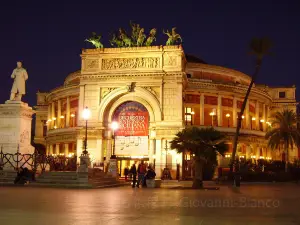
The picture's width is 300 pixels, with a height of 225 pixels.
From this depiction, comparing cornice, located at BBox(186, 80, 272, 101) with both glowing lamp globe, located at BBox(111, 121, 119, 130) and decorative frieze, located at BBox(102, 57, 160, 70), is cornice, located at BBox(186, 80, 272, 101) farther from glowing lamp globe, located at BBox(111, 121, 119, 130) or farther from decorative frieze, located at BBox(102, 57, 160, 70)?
glowing lamp globe, located at BBox(111, 121, 119, 130)

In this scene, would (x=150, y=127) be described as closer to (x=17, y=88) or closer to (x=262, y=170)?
(x=262, y=170)

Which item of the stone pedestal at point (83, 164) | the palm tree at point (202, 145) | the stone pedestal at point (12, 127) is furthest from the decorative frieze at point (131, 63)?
the stone pedestal at point (12, 127)

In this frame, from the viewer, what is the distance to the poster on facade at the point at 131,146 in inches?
1948

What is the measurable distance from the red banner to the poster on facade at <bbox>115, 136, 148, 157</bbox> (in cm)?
51

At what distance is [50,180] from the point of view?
28.7 metres

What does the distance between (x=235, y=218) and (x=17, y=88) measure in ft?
61.9

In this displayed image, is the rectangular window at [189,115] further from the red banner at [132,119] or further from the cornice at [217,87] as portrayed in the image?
the red banner at [132,119]

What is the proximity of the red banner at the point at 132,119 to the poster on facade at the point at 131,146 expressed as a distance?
0.51 metres

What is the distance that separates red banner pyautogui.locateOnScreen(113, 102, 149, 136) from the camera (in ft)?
165

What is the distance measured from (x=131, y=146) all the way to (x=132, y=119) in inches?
→ 124

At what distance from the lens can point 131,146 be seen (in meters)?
50.0

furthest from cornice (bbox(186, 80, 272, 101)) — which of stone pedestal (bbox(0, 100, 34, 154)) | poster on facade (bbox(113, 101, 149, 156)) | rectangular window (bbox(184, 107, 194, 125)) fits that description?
stone pedestal (bbox(0, 100, 34, 154))

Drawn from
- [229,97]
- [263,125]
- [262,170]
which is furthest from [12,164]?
[263,125]

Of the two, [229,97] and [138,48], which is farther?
[229,97]
